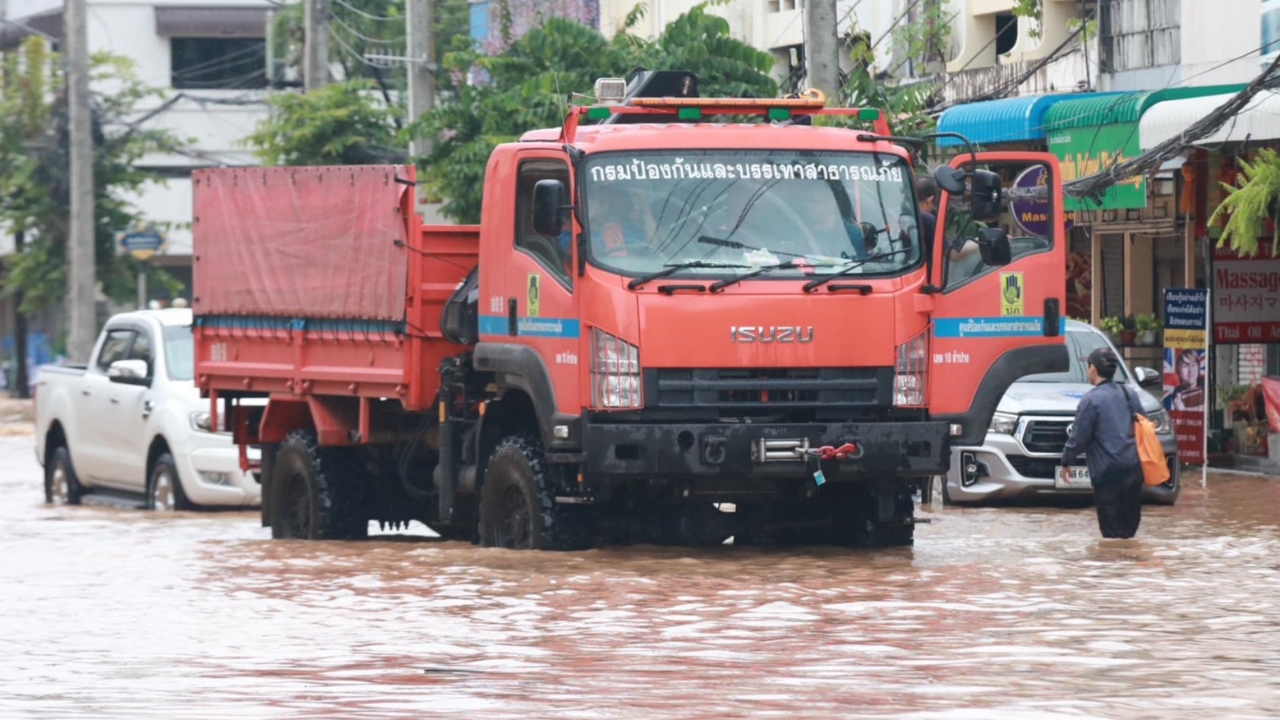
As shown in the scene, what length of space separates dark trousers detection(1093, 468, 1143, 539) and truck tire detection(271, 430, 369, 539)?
5238mm

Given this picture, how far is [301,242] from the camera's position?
17.5 metres

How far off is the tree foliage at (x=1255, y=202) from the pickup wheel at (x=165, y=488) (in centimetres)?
882

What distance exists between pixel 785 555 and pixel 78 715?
6777 millimetres

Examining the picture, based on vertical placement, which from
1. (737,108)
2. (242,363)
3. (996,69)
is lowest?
(242,363)

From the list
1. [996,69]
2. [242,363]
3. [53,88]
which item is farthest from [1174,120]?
[53,88]

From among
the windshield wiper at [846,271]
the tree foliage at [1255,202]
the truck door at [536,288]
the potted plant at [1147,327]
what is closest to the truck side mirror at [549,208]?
the truck door at [536,288]

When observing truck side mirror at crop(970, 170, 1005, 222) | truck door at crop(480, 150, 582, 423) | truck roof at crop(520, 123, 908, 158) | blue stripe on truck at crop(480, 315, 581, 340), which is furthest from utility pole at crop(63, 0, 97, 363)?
truck side mirror at crop(970, 170, 1005, 222)

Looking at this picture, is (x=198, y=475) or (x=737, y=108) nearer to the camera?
(x=737, y=108)

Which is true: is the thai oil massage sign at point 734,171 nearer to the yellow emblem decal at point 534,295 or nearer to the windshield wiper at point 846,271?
the windshield wiper at point 846,271

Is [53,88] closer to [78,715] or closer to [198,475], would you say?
[198,475]

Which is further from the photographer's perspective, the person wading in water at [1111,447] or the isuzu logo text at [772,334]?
the person wading in water at [1111,447]

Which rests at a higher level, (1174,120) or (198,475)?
(1174,120)

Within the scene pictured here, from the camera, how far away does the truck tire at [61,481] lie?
23.5 m

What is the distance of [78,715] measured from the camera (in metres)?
8.88
